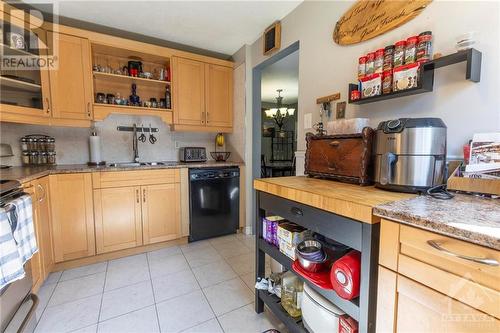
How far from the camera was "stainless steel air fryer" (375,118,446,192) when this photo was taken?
0.93 metres

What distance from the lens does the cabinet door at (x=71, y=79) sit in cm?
213

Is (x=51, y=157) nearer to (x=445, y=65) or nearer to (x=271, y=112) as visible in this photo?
(x=445, y=65)

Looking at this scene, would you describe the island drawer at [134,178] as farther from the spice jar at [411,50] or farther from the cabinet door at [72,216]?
the spice jar at [411,50]

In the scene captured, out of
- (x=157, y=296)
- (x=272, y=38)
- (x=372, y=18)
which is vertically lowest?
(x=157, y=296)

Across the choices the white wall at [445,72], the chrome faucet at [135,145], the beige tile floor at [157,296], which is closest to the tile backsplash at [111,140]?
the chrome faucet at [135,145]

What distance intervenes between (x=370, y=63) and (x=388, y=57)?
10 centimetres

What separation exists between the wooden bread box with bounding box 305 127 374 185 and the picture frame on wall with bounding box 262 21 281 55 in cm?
127

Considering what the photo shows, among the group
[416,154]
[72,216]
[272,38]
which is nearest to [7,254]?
[72,216]

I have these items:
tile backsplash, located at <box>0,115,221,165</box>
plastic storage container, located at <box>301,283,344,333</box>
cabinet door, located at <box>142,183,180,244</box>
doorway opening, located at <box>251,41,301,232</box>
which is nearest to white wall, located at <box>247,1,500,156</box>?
doorway opening, located at <box>251,41,301,232</box>

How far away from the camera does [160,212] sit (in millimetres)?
2463

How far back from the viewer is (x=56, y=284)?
1835mm

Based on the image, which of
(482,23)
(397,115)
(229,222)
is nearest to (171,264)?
(229,222)

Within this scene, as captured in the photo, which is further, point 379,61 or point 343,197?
point 379,61

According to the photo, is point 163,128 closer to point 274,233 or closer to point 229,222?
point 229,222
